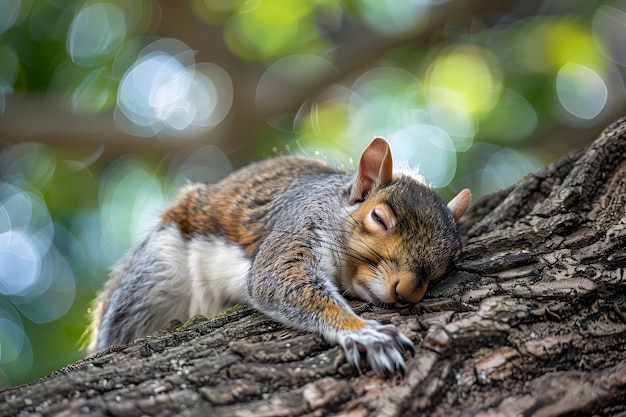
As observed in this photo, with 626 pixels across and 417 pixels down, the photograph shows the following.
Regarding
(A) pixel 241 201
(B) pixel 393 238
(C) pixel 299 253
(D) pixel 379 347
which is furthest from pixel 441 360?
(A) pixel 241 201

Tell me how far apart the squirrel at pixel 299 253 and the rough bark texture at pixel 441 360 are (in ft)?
0.30

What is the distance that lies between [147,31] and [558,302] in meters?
4.43

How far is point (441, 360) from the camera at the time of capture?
5.97 ft

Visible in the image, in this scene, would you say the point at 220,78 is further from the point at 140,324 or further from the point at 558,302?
the point at 558,302

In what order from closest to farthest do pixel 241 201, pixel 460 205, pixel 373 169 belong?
pixel 373 169, pixel 460 205, pixel 241 201

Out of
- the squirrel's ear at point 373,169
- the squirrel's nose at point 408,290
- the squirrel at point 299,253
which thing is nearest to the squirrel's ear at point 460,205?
the squirrel at point 299,253

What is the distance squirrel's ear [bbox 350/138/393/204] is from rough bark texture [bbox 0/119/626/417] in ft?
1.88

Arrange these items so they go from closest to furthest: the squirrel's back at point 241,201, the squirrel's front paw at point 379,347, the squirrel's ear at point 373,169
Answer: the squirrel's front paw at point 379,347, the squirrel's ear at point 373,169, the squirrel's back at point 241,201

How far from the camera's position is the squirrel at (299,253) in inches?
89.9

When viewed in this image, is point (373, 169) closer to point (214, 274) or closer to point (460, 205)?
point (460, 205)

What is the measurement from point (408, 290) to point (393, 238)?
12.2 inches

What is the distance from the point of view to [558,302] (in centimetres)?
207

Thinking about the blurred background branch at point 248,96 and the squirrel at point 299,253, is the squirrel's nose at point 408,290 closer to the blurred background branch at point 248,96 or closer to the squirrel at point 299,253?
the squirrel at point 299,253

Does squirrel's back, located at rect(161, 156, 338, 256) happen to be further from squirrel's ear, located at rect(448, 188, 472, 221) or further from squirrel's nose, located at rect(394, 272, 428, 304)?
squirrel's nose, located at rect(394, 272, 428, 304)
